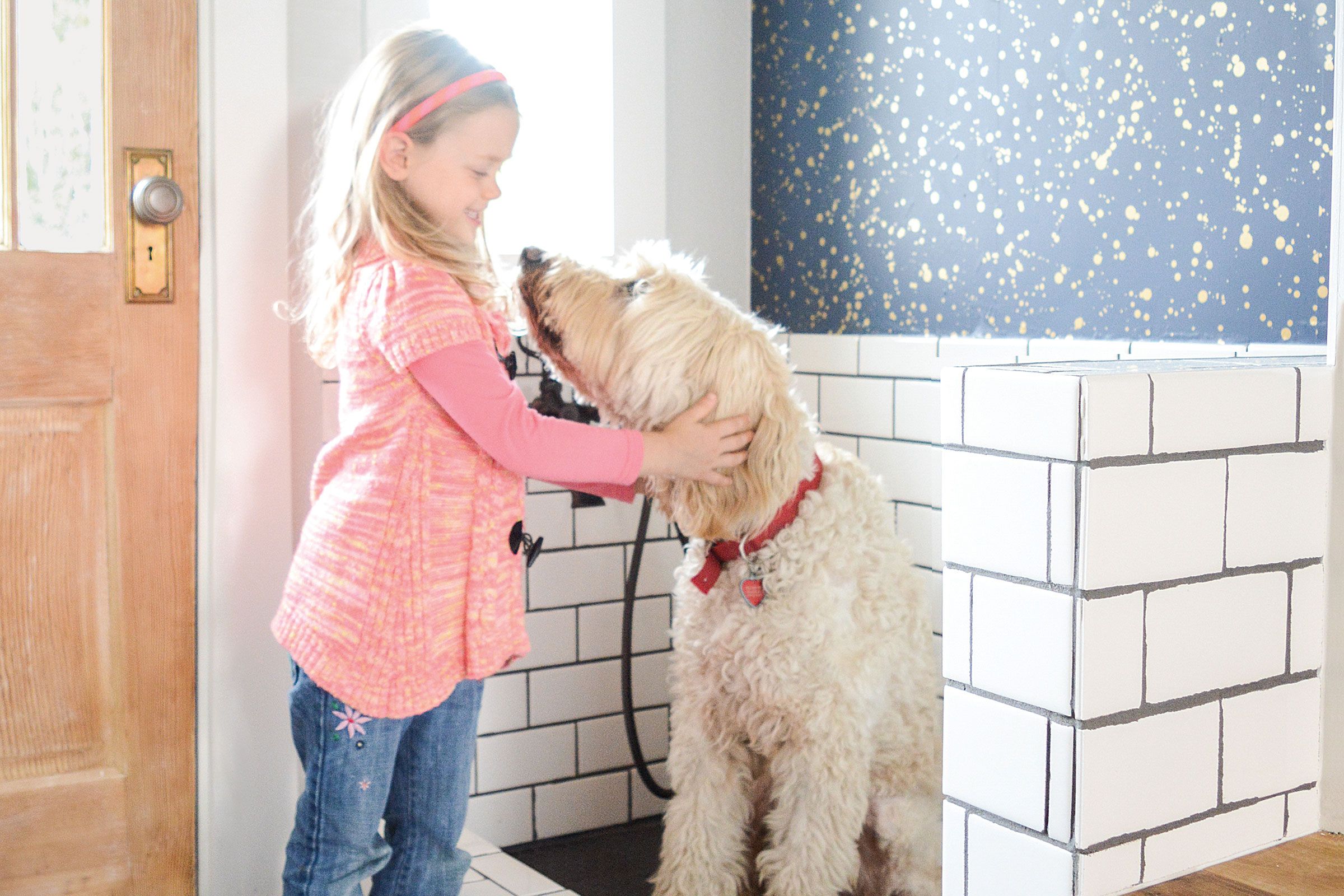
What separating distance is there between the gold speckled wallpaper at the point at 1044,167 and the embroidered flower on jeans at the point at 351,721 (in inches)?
46.7

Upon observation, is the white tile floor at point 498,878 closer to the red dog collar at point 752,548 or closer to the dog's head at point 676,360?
the red dog collar at point 752,548

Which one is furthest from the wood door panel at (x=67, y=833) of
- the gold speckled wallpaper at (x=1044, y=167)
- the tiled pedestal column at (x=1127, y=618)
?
the gold speckled wallpaper at (x=1044, y=167)

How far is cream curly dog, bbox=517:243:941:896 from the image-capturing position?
158 centimetres

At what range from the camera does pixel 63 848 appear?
5.80 feet

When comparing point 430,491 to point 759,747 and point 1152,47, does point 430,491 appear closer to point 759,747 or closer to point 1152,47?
point 759,747

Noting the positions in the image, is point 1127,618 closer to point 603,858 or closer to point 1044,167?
point 1044,167

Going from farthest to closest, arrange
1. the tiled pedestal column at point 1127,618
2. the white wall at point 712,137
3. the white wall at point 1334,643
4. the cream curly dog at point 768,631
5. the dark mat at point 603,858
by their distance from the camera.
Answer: the white wall at point 712,137 < the dark mat at point 603,858 < the cream curly dog at point 768,631 < the white wall at point 1334,643 < the tiled pedestal column at point 1127,618

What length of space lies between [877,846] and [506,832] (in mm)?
790

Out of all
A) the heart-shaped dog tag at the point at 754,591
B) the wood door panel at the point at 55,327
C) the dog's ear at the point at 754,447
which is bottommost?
the heart-shaped dog tag at the point at 754,591

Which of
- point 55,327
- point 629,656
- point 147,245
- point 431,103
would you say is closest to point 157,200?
point 147,245

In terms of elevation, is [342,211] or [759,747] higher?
[342,211]

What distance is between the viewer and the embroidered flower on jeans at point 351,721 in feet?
4.94

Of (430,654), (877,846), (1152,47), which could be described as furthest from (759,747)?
(1152,47)

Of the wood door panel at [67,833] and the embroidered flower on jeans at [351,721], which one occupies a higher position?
the embroidered flower on jeans at [351,721]
